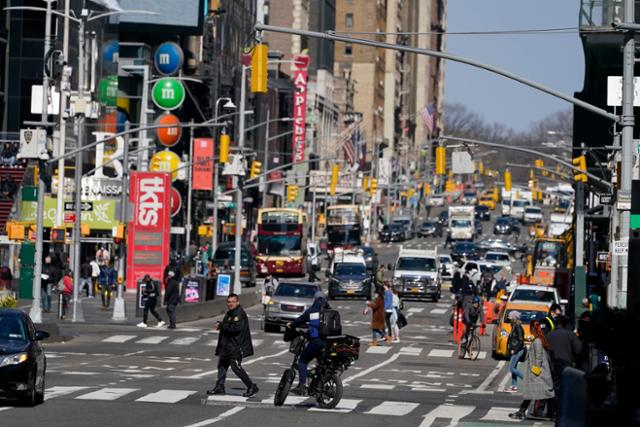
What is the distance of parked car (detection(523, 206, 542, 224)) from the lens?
15488 cm

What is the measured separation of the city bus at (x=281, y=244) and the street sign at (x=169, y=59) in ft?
53.9

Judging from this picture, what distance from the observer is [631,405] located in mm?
14633

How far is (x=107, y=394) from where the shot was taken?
25.8 meters

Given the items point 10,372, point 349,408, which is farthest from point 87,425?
point 349,408

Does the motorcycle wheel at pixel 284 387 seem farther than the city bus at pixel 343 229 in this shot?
No

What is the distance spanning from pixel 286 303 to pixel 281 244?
3484cm

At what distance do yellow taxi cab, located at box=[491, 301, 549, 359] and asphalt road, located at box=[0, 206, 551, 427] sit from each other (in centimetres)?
46

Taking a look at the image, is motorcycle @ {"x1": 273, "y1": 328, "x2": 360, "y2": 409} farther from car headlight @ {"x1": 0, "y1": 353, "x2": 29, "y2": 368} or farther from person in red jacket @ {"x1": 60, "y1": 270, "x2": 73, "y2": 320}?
person in red jacket @ {"x1": 60, "y1": 270, "x2": 73, "y2": 320}

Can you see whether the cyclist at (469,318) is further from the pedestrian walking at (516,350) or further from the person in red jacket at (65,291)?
the person in red jacket at (65,291)

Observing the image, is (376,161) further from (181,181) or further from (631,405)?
(631,405)

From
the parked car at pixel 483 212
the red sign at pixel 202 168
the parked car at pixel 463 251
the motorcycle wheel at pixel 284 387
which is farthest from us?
the parked car at pixel 483 212

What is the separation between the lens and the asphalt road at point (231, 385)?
22.7 meters

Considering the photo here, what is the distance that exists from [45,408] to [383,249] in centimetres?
10101

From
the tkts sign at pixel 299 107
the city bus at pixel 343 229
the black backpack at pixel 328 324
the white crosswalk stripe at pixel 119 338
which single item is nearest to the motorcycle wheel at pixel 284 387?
the black backpack at pixel 328 324
